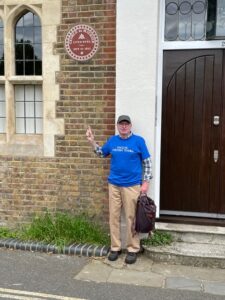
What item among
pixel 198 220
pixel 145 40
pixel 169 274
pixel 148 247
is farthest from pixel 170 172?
pixel 145 40

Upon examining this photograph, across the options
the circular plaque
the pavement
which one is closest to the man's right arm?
the circular plaque

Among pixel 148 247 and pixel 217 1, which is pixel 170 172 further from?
pixel 217 1

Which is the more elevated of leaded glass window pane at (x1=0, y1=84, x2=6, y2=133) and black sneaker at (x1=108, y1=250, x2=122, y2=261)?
leaded glass window pane at (x1=0, y1=84, x2=6, y2=133)

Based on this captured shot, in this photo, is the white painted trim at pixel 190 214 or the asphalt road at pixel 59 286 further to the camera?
the white painted trim at pixel 190 214

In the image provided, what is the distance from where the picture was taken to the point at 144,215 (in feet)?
15.9

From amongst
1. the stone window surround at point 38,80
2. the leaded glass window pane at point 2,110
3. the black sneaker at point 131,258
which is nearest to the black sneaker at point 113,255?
the black sneaker at point 131,258

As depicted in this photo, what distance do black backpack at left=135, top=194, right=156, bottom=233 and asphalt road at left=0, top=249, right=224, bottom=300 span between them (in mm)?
782

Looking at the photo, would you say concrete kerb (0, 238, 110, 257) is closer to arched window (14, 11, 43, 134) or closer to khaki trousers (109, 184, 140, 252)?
khaki trousers (109, 184, 140, 252)

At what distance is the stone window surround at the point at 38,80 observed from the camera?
18.1ft

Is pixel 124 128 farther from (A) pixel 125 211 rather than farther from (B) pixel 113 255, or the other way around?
(B) pixel 113 255

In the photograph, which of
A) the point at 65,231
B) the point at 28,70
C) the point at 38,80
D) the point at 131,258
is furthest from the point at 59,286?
the point at 28,70

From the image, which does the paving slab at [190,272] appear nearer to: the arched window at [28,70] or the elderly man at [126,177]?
the elderly man at [126,177]

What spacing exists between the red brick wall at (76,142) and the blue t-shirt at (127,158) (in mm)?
500

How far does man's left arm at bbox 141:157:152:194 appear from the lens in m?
4.97
